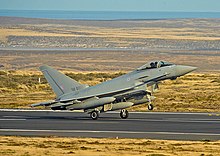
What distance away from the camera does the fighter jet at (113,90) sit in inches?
1395

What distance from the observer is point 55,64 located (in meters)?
91.2

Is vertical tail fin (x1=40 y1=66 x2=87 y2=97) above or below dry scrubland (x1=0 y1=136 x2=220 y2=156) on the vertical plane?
above

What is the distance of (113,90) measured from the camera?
3588cm

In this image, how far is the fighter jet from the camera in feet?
116

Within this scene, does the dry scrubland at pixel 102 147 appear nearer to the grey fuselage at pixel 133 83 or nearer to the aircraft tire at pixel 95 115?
the grey fuselage at pixel 133 83

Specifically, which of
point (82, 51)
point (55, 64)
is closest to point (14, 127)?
point (55, 64)

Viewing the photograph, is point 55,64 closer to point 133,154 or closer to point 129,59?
point 129,59

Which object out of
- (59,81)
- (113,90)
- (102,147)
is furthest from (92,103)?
(102,147)

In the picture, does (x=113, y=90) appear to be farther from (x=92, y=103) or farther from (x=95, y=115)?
(x=95, y=115)

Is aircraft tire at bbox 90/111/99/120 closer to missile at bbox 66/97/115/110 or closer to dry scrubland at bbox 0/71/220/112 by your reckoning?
missile at bbox 66/97/115/110

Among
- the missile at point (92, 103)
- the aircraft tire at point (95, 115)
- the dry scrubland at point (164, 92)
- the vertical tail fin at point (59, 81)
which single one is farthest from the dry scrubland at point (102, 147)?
the dry scrubland at point (164, 92)

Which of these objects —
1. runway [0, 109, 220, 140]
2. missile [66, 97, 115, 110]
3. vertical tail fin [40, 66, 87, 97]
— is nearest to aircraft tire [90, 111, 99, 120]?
runway [0, 109, 220, 140]

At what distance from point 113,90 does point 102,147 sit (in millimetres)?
10772

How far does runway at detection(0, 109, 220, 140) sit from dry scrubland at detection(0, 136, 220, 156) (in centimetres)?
197
